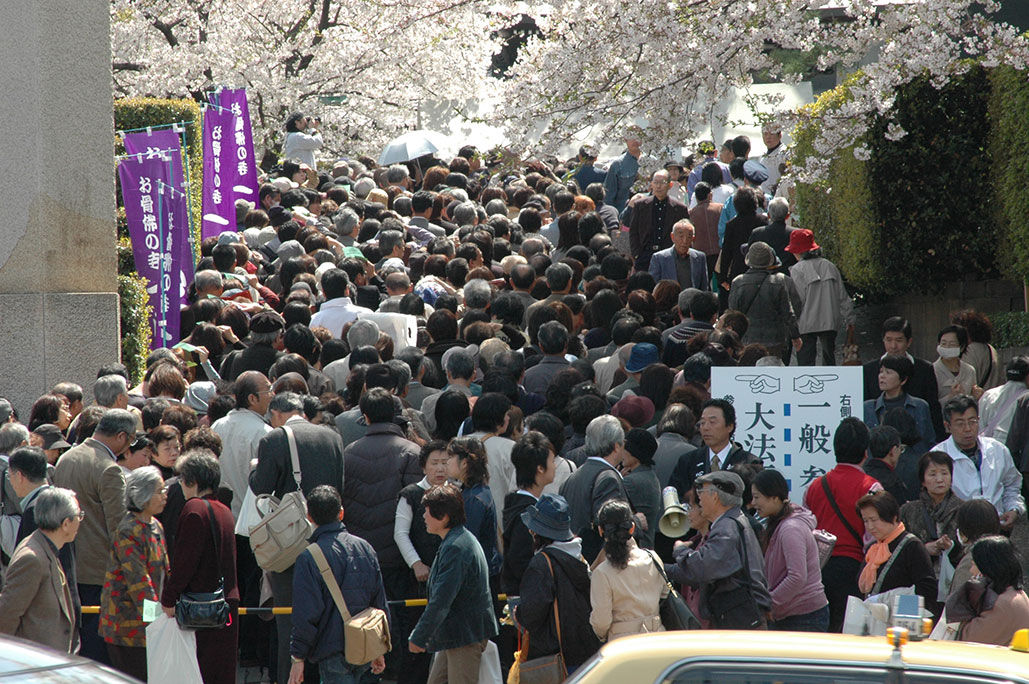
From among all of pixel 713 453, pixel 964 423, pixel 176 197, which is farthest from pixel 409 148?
pixel 964 423

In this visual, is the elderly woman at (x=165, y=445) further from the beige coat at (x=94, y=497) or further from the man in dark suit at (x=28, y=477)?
the man in dark suit at (x=28, y=477)

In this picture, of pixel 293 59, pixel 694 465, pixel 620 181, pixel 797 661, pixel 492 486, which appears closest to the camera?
pixel 797 661

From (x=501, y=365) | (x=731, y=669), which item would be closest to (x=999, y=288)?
(x=501, y=365)

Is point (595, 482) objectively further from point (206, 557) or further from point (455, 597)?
point (206, 557)

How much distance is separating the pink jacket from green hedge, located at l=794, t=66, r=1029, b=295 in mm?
5400

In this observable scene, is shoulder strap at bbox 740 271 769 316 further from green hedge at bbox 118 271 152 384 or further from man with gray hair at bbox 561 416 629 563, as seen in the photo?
green hedge at bbox 118 271 152 384

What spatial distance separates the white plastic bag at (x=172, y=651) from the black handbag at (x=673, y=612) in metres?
2.60

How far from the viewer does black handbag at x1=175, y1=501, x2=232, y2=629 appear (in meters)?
6.72

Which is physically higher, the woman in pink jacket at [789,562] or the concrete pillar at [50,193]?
the concrete pillar at [50,193]

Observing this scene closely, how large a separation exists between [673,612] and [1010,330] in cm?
594

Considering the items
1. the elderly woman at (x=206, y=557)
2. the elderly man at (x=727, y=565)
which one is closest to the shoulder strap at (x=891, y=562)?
the elderly man at (x=727, y=565)

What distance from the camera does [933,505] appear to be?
7.35 m

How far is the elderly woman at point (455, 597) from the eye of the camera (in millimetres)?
6570

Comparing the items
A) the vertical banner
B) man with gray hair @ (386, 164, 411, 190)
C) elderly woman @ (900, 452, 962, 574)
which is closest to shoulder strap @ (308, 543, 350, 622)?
elderly woman @ (900, 452, 962, 574)
